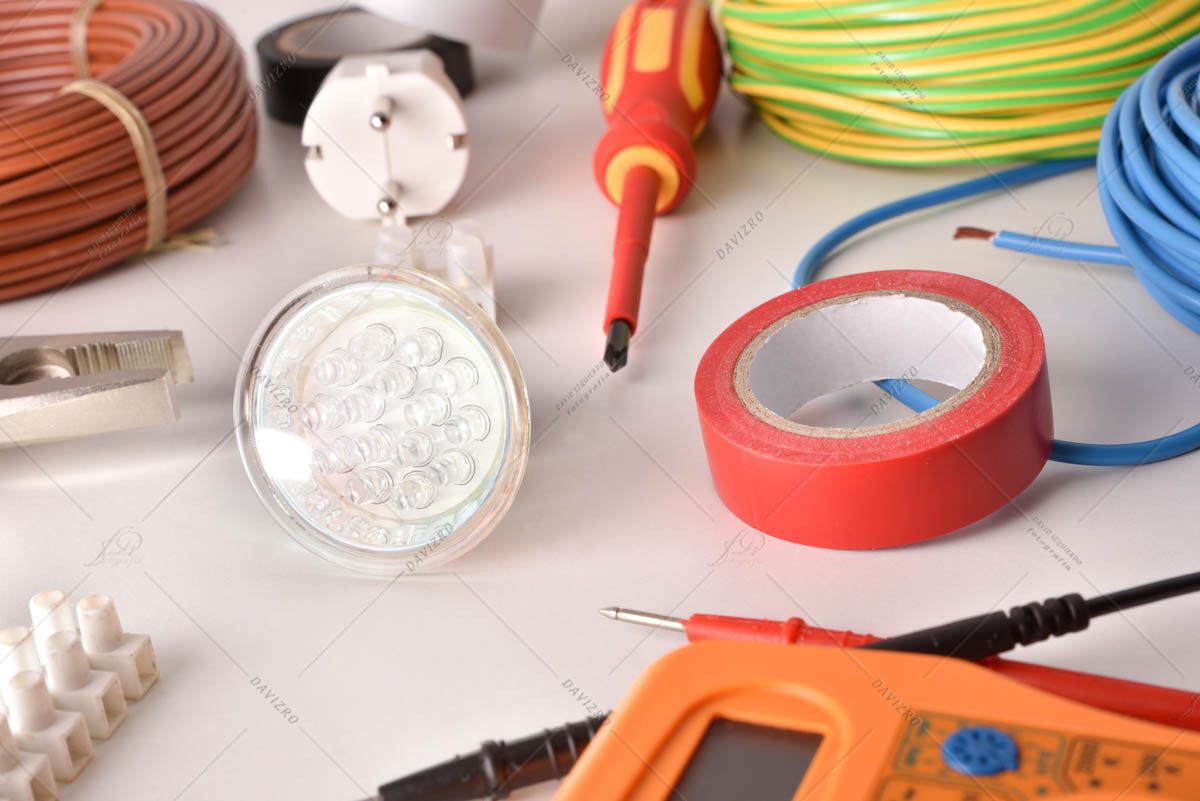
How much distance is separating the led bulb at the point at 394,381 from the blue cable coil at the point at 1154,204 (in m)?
0.30

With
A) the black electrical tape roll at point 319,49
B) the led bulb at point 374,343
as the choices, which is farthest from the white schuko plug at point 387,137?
the led bulb at point 374,343

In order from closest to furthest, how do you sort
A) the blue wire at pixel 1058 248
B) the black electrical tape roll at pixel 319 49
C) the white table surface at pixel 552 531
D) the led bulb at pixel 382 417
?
the white table surface at pixel 552 531 → the led bulb at pixel 382 417 → the blue wire at pixel 1058 248 → the black electrical tape roll at pixel 319 49

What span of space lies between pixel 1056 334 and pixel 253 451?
52 centimetres

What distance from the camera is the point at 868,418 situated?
783 millimetres

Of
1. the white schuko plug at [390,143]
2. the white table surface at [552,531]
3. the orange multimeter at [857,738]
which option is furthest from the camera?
the white schuko plug at [390,143]

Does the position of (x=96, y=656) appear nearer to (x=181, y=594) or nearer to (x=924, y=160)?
(x=181, y=594)

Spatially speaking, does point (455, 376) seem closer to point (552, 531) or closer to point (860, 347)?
point (552, 531)

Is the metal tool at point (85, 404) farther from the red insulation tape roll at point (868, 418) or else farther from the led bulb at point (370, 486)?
the red insulation tape roll at point (868, 418)

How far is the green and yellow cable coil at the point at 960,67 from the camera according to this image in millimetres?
940

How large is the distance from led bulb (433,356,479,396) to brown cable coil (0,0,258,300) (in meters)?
0.42

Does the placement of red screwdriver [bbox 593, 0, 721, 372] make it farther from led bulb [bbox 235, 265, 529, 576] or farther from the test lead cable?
the test lead cable

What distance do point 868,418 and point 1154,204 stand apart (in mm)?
226

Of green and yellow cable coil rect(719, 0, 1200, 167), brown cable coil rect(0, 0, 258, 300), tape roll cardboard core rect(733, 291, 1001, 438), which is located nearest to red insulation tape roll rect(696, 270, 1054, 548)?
tape roll cardboard core rect(733, 291, 1001, 438)

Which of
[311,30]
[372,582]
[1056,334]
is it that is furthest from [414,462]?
[311,30]
